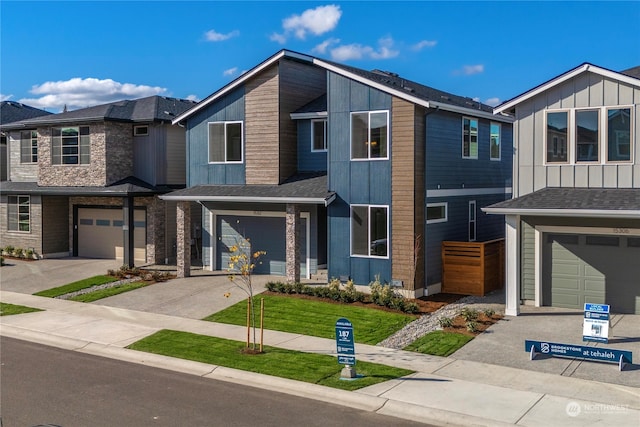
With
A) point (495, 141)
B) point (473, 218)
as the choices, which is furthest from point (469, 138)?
point (473, 218)

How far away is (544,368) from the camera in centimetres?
1375

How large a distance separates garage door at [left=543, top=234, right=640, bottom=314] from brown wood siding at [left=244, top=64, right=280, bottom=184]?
1001 centimetres

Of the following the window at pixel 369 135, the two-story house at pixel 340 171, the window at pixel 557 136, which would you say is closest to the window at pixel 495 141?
the two-story house at pixel 340 171

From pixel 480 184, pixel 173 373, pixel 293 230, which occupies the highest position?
pixel 480 184

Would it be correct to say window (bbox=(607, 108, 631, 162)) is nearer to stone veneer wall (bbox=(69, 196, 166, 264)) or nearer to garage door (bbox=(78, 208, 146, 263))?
stone veneer wall (bbox=(69, 196, 166, 264))

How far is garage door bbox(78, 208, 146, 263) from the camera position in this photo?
1146 inches

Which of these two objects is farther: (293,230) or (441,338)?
(293,230)

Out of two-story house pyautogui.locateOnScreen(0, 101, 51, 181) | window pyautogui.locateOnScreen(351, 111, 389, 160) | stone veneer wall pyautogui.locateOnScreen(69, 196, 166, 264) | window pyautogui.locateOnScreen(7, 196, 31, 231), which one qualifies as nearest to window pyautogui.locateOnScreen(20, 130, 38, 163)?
two-story house pyautogui.locateOnScreen(0, 101, 51, 181)

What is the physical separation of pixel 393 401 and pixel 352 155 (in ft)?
37.4

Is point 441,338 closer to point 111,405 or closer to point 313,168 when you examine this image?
point 111,405

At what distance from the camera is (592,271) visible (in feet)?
61.5

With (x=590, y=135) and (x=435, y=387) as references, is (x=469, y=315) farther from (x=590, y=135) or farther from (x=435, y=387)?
(x=590, y=135)

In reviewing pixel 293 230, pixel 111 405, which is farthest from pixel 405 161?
pixel 111 405

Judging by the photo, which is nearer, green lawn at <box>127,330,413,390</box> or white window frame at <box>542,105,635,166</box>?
green lawn at <box>127,330,413,390</box>
